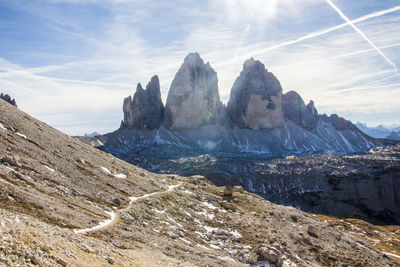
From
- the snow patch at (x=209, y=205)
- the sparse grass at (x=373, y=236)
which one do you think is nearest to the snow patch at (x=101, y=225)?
the snow patch at (x=209, y=205)

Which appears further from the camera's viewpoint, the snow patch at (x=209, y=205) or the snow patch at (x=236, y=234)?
the snow patch at (x=209, y=205)

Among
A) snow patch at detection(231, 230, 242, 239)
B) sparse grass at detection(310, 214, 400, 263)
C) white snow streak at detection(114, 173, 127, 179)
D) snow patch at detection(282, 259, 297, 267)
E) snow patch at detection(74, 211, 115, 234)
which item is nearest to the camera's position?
snow patch at detection(74, 211, 115, 234)

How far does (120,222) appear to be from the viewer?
31.9 meters

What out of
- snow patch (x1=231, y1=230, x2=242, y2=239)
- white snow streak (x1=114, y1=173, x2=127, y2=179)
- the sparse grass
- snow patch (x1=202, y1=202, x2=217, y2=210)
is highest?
white snow streak (x1=114, y1=173, x2=127, y2=179)

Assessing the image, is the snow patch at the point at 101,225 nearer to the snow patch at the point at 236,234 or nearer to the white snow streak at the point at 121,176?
the snow patch at the point at 236,234

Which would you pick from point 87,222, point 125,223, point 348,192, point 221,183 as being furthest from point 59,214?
point 348,192

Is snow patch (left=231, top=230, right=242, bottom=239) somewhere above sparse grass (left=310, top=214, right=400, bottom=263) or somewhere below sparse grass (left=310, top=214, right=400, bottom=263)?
above

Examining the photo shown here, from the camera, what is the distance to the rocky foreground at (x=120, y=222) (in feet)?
63.4

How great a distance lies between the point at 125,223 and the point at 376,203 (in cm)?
18993

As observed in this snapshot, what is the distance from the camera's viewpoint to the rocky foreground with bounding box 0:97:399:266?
19328mm

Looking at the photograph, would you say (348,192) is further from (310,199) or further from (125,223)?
(125,223)

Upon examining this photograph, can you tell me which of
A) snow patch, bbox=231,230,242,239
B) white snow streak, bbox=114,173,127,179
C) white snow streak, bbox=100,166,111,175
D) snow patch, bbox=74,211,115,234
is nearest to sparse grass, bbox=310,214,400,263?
snow patch, bbox=231,230,242,239

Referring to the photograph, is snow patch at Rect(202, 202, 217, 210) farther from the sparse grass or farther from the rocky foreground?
the sparse grass

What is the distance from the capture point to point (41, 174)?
3603 centimetres
